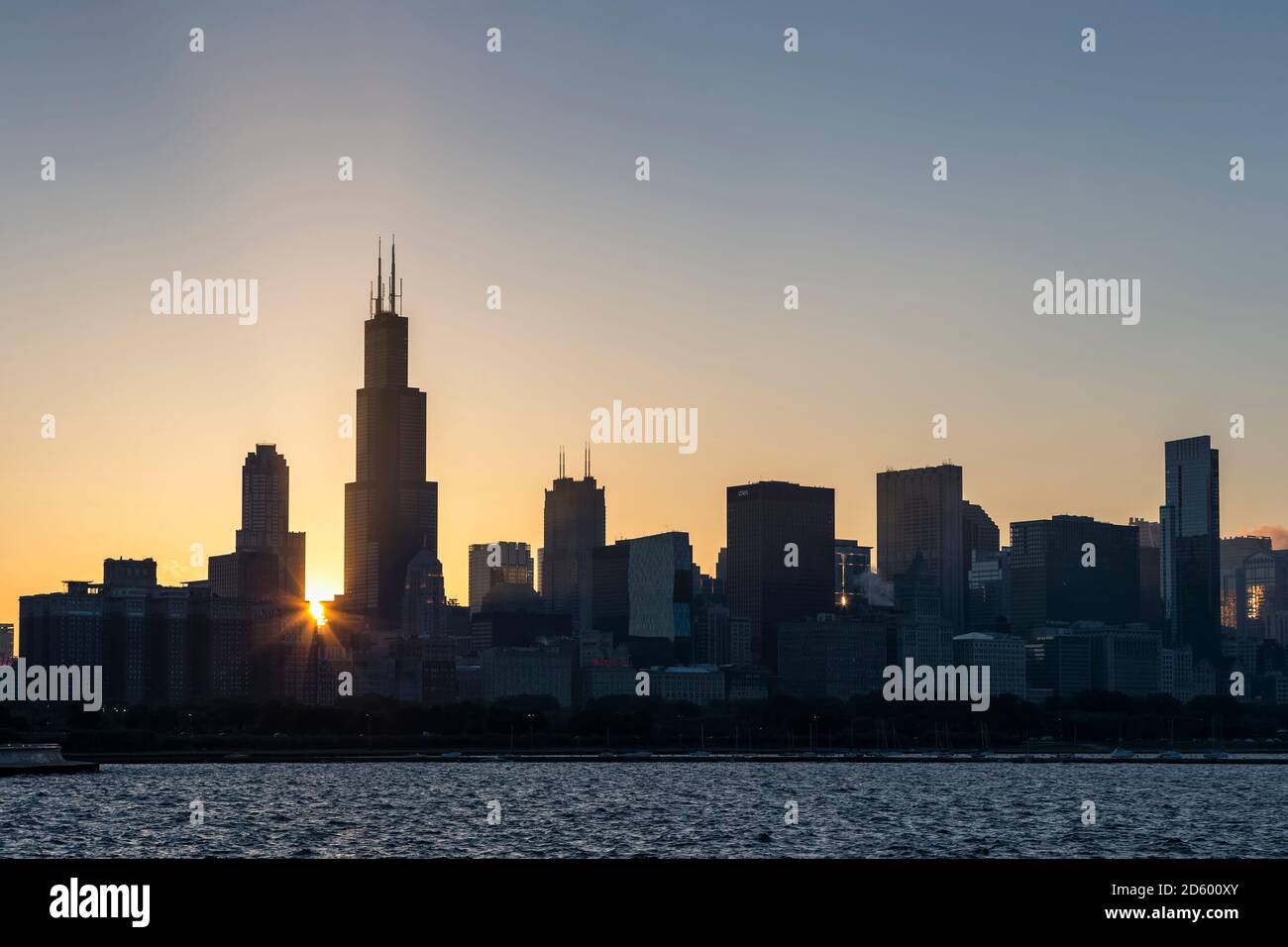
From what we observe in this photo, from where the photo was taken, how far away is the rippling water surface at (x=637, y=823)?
321 ft

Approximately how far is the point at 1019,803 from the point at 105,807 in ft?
264

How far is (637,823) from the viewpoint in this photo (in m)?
121

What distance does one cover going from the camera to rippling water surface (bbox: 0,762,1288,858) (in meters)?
97.9

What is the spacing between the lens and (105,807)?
153375 millimetres
